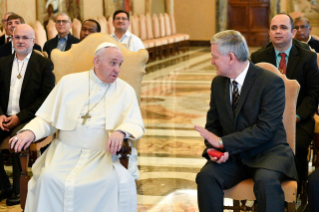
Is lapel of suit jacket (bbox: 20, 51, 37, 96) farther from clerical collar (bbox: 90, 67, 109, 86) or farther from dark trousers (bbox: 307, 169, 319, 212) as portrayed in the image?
dark trousers (bbox: 307, 169, 319, 212)

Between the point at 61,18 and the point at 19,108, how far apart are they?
2.93 m

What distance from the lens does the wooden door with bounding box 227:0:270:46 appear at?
65.7 feet

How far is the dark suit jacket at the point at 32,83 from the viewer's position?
4.42 meters

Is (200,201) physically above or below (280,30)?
below

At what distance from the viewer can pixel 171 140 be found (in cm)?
643

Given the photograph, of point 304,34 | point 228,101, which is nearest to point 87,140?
point 228,101

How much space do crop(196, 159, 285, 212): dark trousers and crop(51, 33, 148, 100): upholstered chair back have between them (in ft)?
4.00

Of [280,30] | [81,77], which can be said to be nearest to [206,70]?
[280,30]

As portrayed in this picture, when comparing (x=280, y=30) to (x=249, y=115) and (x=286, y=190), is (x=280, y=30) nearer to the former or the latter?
(x=249, y=115)

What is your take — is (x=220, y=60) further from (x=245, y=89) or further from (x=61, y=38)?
(x=61, y=38)

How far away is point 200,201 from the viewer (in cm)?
314

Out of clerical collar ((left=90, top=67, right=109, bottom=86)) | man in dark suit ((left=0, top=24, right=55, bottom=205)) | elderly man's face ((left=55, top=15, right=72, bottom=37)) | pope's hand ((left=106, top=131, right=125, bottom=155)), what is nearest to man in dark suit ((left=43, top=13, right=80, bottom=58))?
elderly man's face ((left=55, top=15, right=72, bottom=37))

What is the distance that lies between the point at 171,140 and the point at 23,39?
2680 millimetres

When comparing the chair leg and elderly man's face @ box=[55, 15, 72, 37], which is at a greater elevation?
elderly man's face @ box=[55, 15, 72, 37]
